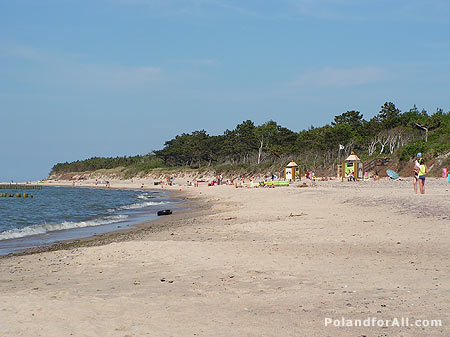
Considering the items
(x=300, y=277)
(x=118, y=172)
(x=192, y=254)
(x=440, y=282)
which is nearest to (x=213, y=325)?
(x=300, y=277)

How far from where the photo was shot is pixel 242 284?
692cm

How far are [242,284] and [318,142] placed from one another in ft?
232

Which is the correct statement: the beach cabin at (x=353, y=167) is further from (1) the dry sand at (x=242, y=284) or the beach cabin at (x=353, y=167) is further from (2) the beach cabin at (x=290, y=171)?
(1) the dry sand at (x=242, y=284)

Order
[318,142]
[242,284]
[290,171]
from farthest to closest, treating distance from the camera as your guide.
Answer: [318,142], [290,171], [242,284]

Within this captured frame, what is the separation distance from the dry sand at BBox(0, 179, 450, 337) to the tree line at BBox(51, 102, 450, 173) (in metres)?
40.7

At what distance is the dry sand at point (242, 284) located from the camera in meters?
5.02

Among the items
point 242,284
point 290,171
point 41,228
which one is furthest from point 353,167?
point 242,284

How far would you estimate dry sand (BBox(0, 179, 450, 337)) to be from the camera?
16.5ft

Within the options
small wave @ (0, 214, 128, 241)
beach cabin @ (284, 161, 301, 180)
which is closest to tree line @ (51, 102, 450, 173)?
beach cabin @ (284, 161, 301, 180)

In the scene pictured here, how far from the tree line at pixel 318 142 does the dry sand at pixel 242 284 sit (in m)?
40.7

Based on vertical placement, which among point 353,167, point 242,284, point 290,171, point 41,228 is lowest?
point 41,228

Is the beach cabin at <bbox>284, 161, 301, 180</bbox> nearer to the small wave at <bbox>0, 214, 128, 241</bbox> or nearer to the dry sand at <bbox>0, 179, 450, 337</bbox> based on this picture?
the small wave at <bbox>0, 214, 128, 241</bbox>

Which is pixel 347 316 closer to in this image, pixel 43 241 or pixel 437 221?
pixel 437 221

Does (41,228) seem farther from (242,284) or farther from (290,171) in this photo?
(290,171)
